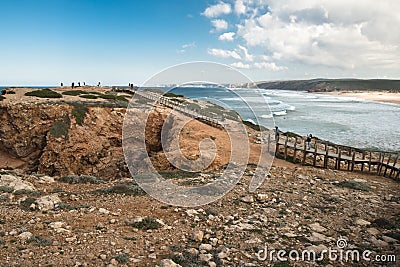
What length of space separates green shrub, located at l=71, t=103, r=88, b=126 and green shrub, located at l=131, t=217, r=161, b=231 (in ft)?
44.7

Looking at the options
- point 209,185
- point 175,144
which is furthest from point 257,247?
point 175,144

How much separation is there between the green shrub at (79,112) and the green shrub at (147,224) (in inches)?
536

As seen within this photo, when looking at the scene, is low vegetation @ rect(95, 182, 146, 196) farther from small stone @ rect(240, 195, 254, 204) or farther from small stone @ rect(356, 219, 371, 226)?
small stone @ rect(356, 219, 371, 226)

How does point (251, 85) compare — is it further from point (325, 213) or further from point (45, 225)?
point (45, 225)

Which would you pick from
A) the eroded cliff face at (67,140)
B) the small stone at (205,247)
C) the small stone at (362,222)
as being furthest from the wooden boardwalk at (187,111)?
the small stone at (205,247)

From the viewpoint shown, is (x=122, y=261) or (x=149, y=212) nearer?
(x=122, y=261)

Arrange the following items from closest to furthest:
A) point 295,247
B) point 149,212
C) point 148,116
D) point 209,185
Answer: point 295,247 < point 149,212 < point 209,185 < point 148,116

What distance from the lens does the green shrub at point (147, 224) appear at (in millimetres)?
6800

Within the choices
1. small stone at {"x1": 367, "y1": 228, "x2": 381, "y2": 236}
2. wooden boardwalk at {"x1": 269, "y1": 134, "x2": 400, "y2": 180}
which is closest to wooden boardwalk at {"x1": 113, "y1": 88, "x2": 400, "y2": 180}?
wooden boardwalk at {"x1": 269, "y1": 134, "x2": 400, "y2": 180}

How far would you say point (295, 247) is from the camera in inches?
243

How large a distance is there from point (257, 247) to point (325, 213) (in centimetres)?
314

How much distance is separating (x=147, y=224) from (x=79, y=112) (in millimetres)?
14534

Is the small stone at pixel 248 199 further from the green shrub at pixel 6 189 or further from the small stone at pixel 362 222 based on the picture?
the green shrub at pixel 6 189

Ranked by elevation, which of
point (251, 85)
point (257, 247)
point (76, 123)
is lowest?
point (257, 247)
